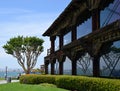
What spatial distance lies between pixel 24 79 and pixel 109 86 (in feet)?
77.8

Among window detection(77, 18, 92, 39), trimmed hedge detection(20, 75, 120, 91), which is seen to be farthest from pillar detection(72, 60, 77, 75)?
window detection(77, 18, 92, 39)

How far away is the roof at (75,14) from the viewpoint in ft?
82.1

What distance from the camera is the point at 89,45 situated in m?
25.0

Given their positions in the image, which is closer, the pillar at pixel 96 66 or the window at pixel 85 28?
the pillar at pixel 96 66

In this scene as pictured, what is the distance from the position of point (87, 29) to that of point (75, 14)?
3.32m

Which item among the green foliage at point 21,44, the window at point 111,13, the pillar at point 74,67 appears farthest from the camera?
the green foliage at point 21,44

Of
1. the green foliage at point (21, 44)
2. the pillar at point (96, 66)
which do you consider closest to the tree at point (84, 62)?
the pillar at point (96, 66)

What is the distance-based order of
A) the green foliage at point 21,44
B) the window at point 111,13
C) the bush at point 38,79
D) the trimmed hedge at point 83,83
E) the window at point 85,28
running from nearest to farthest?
the trimmed hedge at point 83,83
the window at point 111,13
the window at point 85,28
the bush at point 38,79
the green foliage at point 21,44

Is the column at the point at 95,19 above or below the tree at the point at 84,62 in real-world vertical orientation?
above

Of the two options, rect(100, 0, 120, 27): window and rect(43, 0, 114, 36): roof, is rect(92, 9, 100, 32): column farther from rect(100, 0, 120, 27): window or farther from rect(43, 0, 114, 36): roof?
rect(43, 0, 114, 36): roof

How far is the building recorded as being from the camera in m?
22.5

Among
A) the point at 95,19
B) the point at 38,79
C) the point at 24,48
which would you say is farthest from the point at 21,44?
the point at 95,19

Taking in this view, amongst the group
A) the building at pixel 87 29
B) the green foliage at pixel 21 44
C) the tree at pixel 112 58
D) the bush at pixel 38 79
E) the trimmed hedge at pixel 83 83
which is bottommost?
the trimmed hedge at pixel 83 83

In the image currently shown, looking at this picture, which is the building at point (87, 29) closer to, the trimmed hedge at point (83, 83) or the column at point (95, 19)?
the column at point (95, 19)
